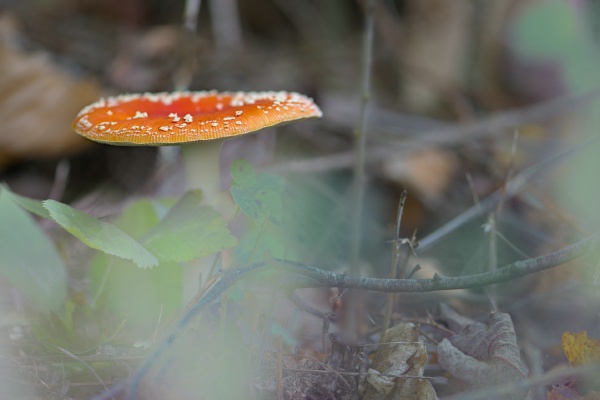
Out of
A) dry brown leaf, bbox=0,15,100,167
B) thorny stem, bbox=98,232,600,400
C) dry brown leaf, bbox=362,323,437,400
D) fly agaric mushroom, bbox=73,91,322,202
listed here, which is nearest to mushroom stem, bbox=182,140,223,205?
fly agaric mushroom, bbox=73,91,322,202

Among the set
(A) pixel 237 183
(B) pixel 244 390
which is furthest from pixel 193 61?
(B) pixel 244 390

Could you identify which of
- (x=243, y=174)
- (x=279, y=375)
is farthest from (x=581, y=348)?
(x=243, y=174)

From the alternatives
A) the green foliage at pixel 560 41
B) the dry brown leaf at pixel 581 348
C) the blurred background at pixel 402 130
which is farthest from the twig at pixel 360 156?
the green foliage at pixel 560 41

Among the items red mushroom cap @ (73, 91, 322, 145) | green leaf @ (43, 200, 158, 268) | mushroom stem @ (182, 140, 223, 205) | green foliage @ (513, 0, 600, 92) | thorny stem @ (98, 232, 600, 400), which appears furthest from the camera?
green foliage @ (513, 0, 600, 92)

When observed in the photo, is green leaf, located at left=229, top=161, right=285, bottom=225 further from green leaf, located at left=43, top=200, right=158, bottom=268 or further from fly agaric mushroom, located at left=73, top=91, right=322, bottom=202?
green leaf, located at left=43, top=200, right=158, bottom=268

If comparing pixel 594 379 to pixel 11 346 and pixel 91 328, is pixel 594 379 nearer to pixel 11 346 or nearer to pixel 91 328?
pixel 91 328

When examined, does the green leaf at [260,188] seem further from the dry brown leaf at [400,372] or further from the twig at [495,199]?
the twig at [495,199]
